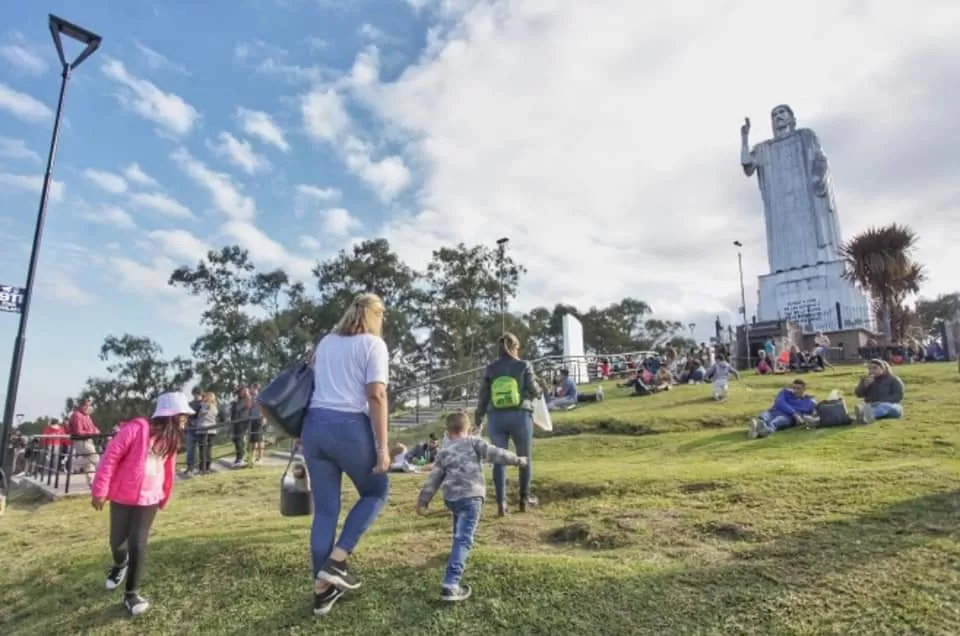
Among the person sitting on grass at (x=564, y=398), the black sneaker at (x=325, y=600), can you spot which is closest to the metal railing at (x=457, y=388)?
the person sitting on grass at (x=564, y=398)

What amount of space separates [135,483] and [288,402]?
133 cm

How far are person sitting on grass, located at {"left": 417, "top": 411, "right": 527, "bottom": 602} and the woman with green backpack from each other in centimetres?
108

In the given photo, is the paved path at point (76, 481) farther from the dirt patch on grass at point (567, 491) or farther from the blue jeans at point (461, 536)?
the blue jeans at point (461, 536)

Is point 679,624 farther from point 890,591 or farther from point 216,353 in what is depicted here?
point 216,353

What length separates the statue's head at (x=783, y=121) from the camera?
128 feet

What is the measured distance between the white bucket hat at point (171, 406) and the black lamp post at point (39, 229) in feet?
15.6

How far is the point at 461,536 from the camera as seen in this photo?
3854mm

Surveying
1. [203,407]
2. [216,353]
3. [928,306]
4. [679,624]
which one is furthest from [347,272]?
[928,306]

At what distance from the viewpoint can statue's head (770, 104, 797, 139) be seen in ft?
128

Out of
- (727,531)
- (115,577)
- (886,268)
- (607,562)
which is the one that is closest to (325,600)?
(607,562)

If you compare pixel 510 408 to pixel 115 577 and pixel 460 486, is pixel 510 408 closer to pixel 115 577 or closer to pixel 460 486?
pixel 460 486

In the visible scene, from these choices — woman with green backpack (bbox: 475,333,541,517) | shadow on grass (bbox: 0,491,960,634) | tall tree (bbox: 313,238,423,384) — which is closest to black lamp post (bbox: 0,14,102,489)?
shadow on grass (bbox: 0,491,960,634)

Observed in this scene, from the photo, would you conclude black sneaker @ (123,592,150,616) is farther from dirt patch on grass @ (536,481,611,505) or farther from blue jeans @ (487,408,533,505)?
dirt patch on grass @ (536,481,611,505)

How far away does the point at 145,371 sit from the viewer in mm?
39000
